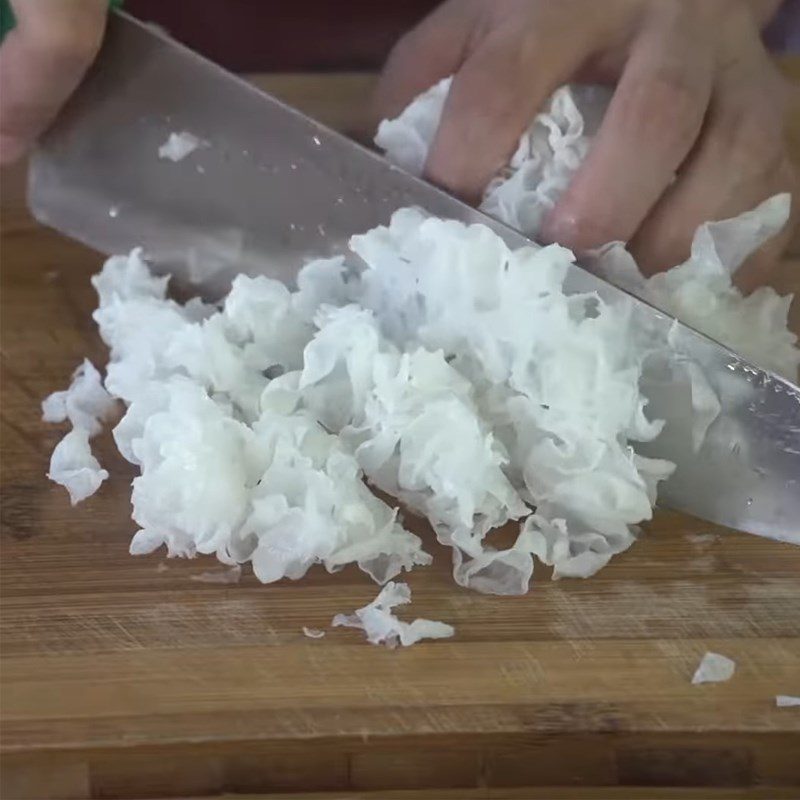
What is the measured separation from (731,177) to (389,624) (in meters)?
0.47

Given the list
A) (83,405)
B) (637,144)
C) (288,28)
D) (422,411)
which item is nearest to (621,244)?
(637,144)

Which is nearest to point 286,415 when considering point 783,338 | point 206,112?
point 206,112

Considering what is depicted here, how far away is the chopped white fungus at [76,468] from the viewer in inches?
32.4

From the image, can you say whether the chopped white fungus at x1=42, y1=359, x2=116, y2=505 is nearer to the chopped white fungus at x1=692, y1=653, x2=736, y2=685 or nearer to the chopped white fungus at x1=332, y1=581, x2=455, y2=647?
the chopped white fungus at x1=332, y1=581, x2=455, y2=647

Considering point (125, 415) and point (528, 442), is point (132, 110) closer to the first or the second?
point (125, 415)

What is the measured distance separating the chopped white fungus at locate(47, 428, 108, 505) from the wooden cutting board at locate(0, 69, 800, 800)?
5 cm

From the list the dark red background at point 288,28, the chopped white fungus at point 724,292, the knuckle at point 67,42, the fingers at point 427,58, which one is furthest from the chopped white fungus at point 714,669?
the dark red background at point 288,28

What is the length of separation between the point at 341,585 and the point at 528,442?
18cm

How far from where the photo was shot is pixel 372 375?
80 cm

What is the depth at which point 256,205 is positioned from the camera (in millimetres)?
920

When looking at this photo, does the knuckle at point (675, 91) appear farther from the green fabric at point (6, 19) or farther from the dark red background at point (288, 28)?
the green fabric at point (6, 19)

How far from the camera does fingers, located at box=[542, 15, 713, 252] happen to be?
32.9 inches

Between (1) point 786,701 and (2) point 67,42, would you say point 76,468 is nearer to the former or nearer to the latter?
(2) point 67,42

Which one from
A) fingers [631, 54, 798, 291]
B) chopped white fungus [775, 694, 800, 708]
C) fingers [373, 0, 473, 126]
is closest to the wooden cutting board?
chopped white fungus [775, 694, 800, 708]
